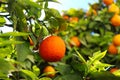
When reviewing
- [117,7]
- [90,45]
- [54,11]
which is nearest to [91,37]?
[90,45]

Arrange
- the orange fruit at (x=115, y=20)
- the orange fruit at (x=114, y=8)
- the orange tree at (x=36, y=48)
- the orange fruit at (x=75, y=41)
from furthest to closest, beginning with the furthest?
the orange fruit at (x=114, y=8), the orange fruit at (x=115, y=20), the orange fruit at (x=75, y=41), the orange tree at (x=36, y=48)

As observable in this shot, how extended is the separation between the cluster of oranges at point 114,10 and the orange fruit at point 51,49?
2669 mm

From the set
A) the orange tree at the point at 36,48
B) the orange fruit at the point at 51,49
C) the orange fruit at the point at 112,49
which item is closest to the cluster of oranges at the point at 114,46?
the orange fruit at the point at 112,49

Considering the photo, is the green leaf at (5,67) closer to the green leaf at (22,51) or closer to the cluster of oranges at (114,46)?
the green leaf at (22,51)

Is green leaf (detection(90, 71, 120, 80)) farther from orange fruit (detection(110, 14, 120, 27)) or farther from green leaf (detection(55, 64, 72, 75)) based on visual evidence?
orange fruit (detection(110, 14, 120, 27))

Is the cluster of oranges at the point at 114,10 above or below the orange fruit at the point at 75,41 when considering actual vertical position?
above

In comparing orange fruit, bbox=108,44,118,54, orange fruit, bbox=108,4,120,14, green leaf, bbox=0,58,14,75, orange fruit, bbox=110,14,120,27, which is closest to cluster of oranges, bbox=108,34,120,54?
orange fruit, bbox=108,44,118,54

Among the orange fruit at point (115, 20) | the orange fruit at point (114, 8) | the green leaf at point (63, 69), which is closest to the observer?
the green leaf at point (63, 69)

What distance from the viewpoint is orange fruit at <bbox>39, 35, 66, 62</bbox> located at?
1498mm

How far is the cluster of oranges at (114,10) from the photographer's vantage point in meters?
4.16

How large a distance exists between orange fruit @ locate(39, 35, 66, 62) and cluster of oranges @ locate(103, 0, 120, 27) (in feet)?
8.76

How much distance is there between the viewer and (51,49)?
151 centimetres

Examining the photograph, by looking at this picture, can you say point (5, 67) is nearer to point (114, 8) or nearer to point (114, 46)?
point (114, 46)

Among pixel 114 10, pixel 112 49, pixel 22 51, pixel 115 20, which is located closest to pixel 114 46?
pixel 112 49
